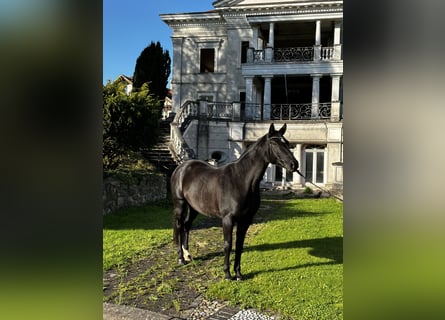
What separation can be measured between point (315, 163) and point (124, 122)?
34.9 ft

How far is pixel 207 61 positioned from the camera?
24906mm

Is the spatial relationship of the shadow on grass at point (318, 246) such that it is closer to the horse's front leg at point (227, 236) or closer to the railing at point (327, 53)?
the horse's front leg at point (227, 236)

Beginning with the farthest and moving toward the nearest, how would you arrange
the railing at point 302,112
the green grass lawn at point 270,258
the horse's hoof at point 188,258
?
the railing at point 302,112
the horse's hoof at point 188,258
the green grass lawn at point 270,258

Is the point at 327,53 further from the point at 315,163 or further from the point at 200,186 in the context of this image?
the point at 200,186

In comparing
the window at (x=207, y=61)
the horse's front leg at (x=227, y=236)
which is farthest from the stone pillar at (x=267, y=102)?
the horse's front leg at (x=227, y=236)

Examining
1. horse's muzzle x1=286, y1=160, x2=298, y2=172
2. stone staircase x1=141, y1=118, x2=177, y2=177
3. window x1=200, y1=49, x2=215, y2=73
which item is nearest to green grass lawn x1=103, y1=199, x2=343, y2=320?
horse's muzzle x1=286, y1=160, x2=298, y2=172

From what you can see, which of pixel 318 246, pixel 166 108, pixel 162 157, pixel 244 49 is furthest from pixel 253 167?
pixel 166 108

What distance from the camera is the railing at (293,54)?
69.4 feet

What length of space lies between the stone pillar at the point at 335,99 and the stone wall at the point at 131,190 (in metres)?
10.2
